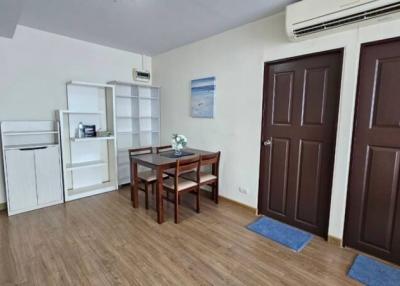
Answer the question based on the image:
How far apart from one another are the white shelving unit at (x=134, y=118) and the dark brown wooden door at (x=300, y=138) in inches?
98.1

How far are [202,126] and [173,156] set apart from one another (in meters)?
0.86

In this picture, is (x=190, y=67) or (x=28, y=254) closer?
(x=28, y=254)

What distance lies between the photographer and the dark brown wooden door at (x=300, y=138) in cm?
Result: 230

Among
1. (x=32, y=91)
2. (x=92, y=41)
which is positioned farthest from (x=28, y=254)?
(x=92, y=41)

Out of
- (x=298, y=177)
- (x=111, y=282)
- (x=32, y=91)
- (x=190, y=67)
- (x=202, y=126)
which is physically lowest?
(x=111, y=282)

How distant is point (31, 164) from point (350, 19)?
4050mm

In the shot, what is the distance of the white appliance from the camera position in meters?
1.77

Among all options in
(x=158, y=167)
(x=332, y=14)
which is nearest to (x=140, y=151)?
(x=158, y=167)

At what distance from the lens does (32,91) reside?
10.5ft

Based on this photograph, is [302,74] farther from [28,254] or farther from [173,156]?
[28,254]

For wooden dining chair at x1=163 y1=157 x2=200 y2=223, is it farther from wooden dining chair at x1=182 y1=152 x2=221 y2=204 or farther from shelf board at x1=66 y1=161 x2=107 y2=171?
shelf board at x1=66 y1=161 x2=107 y2=171

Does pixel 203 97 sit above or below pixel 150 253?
above

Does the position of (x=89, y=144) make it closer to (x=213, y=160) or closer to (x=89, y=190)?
(x=89, y=190)

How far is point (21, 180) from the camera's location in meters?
2.92
